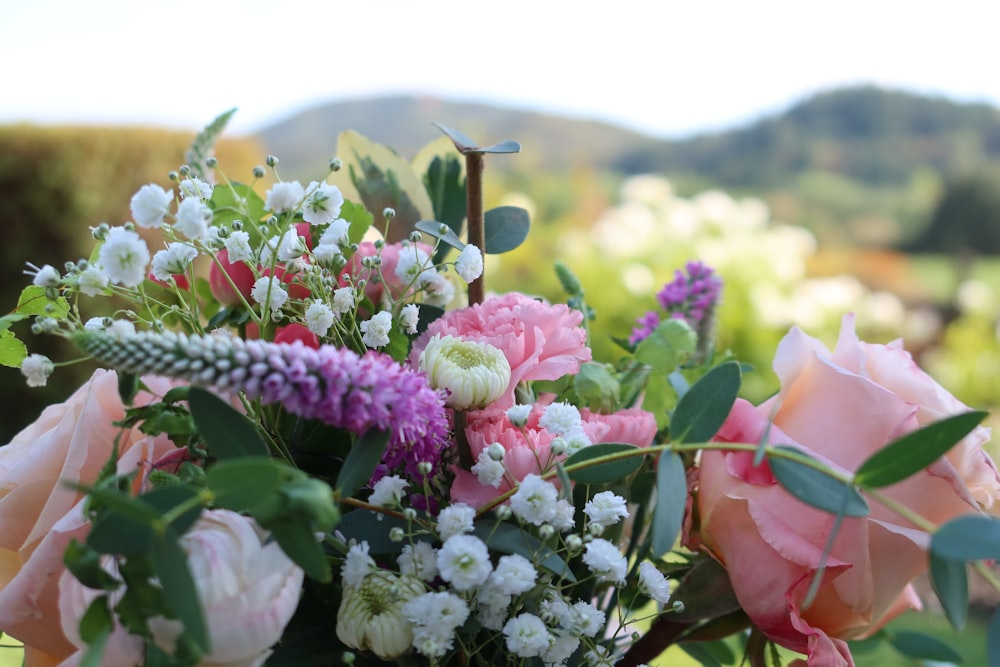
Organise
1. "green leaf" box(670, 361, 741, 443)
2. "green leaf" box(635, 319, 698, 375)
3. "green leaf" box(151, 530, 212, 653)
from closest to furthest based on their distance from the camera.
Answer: "green leaf" box(151, 530, 212, 653) → "green leaf" box(670, 361, 741, 443) → "green leaf" box(635, 319, 698, 375)

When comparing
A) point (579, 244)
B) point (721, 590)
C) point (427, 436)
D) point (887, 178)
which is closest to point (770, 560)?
point (721, 590)

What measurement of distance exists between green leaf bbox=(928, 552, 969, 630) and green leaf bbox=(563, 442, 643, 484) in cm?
12

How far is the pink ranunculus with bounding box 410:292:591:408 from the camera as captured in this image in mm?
415

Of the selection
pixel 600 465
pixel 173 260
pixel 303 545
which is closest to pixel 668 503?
pixel 600 465

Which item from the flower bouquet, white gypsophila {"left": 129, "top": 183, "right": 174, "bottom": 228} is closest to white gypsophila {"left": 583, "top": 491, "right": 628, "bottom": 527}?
the flower bouquet

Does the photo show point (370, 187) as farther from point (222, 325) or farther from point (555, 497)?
point (555, 497)

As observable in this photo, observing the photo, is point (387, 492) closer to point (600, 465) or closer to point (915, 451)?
point (600, 465)

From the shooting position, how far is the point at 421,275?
449mm

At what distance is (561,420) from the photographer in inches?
15.3

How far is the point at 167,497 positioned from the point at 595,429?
192 mm

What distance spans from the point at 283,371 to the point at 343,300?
11cm

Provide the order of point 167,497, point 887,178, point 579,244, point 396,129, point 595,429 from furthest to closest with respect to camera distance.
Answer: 1. point 396,129
2. point 887,178
3. point 579,244
4. point 595,429
5. point 167,497

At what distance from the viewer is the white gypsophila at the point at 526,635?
14.0 inches

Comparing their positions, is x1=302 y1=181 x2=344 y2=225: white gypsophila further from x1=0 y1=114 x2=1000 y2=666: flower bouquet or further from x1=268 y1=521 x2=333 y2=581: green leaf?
x1=268 y1=521 x2=333 y2=581: green leaf
